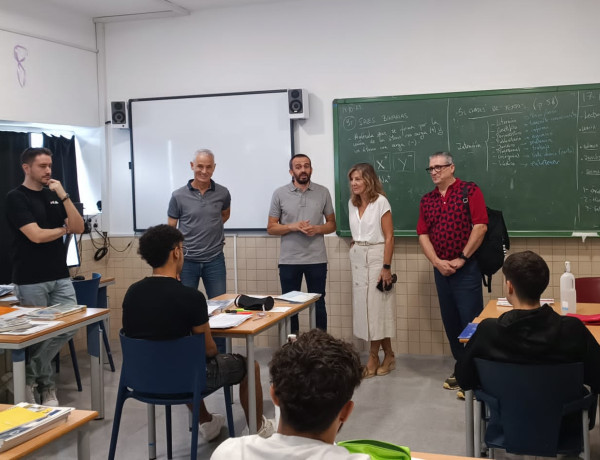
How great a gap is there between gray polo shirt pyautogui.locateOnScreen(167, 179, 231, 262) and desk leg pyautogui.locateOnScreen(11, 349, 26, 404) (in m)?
1.92

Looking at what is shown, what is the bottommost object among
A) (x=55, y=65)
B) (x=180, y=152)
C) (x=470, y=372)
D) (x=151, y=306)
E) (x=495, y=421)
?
(x=495, y=421)

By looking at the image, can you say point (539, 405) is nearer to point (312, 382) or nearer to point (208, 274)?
point (312, 382)

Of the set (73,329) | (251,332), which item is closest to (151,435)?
(73,329)

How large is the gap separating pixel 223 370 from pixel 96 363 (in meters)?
1.22

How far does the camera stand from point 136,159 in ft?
21.0

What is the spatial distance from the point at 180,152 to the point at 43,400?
9.01ft

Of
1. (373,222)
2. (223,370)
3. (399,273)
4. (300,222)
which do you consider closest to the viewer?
(223,370)

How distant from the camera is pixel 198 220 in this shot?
512cm

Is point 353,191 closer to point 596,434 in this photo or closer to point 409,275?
point 409,275

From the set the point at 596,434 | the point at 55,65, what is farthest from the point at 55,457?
the point at 55,65

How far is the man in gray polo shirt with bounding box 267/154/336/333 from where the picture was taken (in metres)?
5.29

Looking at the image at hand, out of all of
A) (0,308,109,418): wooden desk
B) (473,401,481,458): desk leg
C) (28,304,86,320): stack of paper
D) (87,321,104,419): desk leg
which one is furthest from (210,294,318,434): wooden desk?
(473,401,481,458): desk leg

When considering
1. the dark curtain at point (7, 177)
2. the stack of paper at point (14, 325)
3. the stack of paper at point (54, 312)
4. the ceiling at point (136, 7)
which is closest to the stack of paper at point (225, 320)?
the stack of paper at point (54, 312)

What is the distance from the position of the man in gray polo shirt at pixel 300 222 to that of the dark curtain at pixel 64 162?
209 cm
